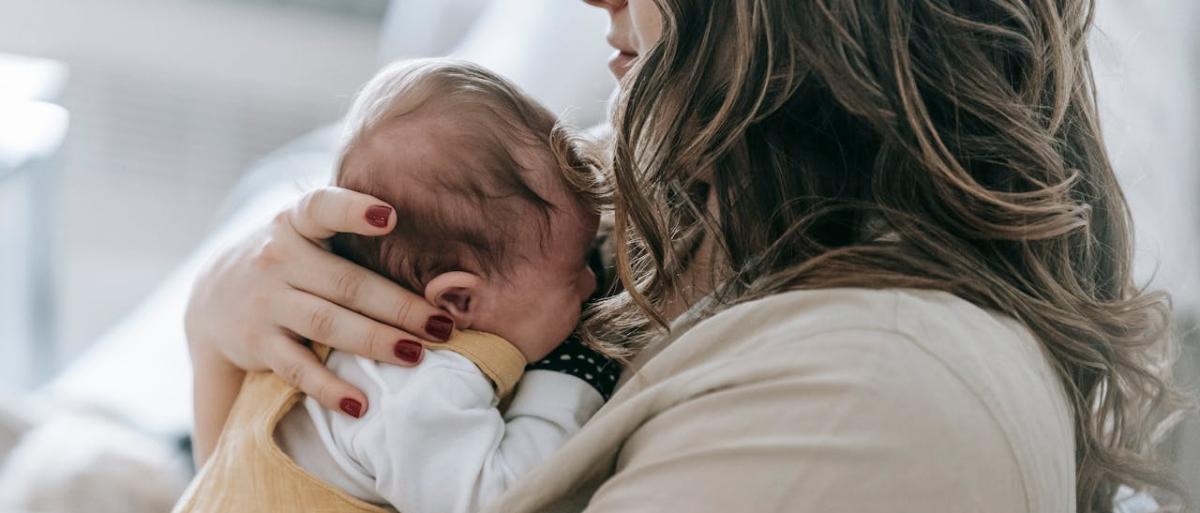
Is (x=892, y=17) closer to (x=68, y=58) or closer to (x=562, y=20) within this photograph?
(x=562, y=20)

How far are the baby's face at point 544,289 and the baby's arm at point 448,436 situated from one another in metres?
0.05

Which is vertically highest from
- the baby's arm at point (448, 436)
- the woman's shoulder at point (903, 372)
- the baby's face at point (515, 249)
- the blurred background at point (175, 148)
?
the woman's shoulder at point (903, 372)

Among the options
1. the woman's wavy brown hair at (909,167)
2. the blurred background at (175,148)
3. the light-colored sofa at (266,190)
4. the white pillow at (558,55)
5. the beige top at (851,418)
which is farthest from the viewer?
the white pillow at (558,55)

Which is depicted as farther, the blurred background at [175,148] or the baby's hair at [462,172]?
the blurred background at [175,148]

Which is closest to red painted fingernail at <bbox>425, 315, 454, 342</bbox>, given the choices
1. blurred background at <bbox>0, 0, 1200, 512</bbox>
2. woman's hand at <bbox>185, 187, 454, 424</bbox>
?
woman's hand at <bbox>185, 187, 454, 424</bbox>

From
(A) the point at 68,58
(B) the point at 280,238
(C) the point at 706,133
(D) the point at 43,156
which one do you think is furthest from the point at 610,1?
(A) the point at 68,58

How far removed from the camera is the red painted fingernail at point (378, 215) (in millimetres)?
882

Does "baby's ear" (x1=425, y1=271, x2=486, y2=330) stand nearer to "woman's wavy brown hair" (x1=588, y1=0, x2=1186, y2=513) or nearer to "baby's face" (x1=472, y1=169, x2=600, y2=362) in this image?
"baby's face" (x1=472, y1=169, x2=600, y2=362)

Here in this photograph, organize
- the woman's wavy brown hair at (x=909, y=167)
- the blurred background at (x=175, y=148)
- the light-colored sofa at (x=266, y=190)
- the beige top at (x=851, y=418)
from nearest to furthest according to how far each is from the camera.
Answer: the beige top at (x=851, y=418) → the woman's wavy brown hair at (x=909, y=167) → the blurred background at (x=175, y=148) → the light-colored sofa at (x=266, y=190)

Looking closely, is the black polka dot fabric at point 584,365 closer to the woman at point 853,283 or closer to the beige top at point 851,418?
the woman at point 853,283

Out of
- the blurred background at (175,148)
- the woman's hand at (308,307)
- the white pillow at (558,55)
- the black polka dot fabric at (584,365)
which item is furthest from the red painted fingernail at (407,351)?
the white pillow at (558,55)

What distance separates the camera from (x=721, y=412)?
2.21 feet

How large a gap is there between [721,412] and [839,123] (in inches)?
8.7

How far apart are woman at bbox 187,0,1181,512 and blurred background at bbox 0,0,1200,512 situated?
14 cm
